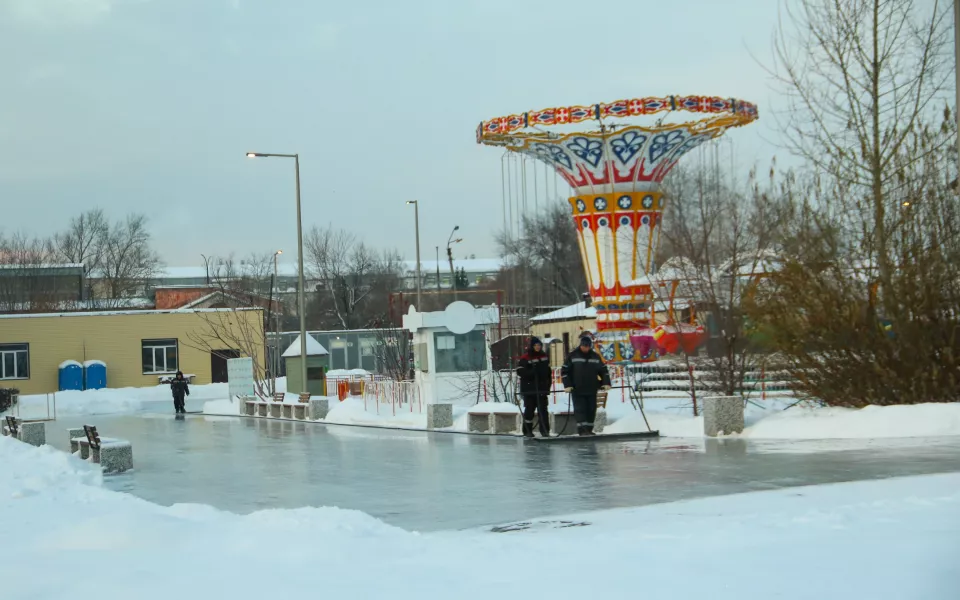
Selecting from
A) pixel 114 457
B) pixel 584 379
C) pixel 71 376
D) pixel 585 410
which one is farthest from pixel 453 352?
pixel 71 376

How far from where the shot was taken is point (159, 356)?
6512 cm

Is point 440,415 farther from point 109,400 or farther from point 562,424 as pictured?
point 109,400

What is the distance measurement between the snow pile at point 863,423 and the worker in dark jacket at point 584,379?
2514 millimetres

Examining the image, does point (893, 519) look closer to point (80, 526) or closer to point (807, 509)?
point (807, 509)

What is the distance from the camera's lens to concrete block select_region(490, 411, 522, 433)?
2267 cm

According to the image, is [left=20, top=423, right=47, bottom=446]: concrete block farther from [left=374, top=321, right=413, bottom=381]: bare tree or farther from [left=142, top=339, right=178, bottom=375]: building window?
[left=142, top=339, right=178, bottom=375]: building window

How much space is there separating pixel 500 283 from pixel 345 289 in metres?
17.5

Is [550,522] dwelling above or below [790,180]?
below

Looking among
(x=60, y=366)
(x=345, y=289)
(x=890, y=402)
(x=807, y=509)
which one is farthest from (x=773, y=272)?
(x=345, y=289)

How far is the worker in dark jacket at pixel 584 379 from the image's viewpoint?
63.3ft

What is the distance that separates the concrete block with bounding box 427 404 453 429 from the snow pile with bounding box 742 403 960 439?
8.21 m

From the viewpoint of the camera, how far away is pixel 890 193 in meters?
18.8

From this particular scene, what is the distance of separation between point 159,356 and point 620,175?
3534cm

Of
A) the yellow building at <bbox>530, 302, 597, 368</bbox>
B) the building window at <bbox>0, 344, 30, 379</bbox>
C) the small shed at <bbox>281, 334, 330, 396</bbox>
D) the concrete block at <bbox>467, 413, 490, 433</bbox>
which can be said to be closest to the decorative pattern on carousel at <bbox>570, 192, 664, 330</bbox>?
the small shed at <bbox>281, 334, 330, 396</bbox>
